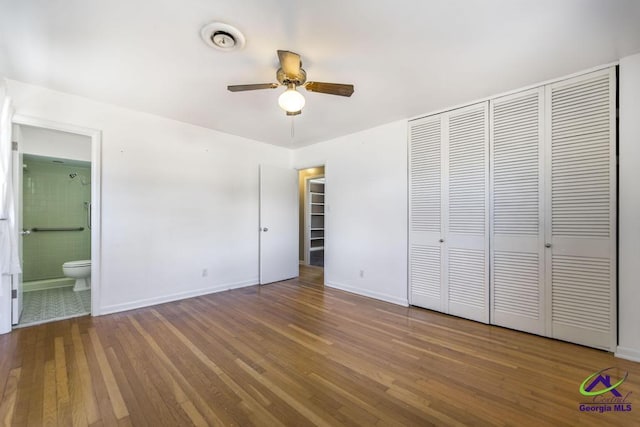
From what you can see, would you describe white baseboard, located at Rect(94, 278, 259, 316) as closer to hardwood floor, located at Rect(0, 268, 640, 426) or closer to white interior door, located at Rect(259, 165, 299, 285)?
hardwood floor, located at Rect(0, 268, 640, 426)

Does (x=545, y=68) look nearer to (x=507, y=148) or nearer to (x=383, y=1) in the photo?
(x=507, y=148)

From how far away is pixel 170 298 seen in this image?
344 cm

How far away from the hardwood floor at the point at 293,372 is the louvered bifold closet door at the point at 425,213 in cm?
39

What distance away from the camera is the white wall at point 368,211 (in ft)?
11.3

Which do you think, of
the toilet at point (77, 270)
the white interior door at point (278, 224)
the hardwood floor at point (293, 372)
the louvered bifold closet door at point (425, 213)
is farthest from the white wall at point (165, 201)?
the louvered bifold closet door at point (425, 213)

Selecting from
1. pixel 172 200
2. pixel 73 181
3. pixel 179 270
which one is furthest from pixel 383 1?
pixel 73 181

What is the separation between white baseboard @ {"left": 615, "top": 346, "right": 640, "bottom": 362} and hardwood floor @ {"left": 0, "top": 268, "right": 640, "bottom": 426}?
0.26 feet

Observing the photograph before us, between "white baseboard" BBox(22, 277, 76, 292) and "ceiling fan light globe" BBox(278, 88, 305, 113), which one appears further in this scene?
"white baseboard" BBox(22, 277, 76, 292)

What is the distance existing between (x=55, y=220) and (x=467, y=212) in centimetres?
Result: 613

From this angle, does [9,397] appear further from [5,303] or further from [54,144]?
[54,144]

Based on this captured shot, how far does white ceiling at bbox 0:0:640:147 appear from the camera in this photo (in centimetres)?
160

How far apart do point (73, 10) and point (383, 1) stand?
73.3 inches

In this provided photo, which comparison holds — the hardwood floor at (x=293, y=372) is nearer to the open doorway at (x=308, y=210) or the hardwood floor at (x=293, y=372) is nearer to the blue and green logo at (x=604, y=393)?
the blue and green logo at (x=604, y=393)

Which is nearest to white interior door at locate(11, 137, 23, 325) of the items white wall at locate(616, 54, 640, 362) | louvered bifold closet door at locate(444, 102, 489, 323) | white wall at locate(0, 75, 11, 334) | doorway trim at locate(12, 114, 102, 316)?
white wall at locate(0, 75, 11, 334)
